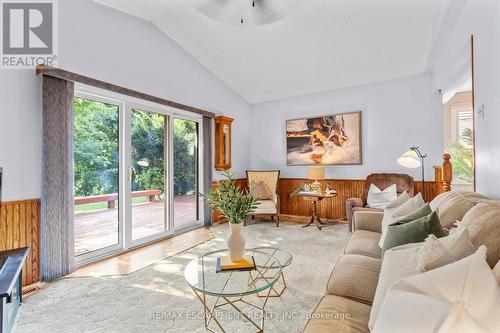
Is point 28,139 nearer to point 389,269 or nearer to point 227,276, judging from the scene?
point 227,276

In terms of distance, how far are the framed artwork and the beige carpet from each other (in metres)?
2.40

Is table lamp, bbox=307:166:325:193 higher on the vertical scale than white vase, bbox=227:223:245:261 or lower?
higher

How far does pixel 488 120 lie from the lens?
198cm

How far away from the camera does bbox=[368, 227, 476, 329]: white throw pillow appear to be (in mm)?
978

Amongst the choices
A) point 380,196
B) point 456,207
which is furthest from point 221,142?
point 456,207

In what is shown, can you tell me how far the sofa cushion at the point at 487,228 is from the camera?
1.10 meters

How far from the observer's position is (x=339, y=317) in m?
1.19

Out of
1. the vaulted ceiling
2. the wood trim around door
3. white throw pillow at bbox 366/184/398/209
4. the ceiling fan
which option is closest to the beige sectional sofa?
white throw pillow at bbox 366/184/398/209

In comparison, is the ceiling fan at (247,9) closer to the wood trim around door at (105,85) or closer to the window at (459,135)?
the wood trim around door at (105,85)

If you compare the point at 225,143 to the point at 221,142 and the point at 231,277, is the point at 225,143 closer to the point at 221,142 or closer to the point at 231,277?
the point at 221,142

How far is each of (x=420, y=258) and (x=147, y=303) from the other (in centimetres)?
210
